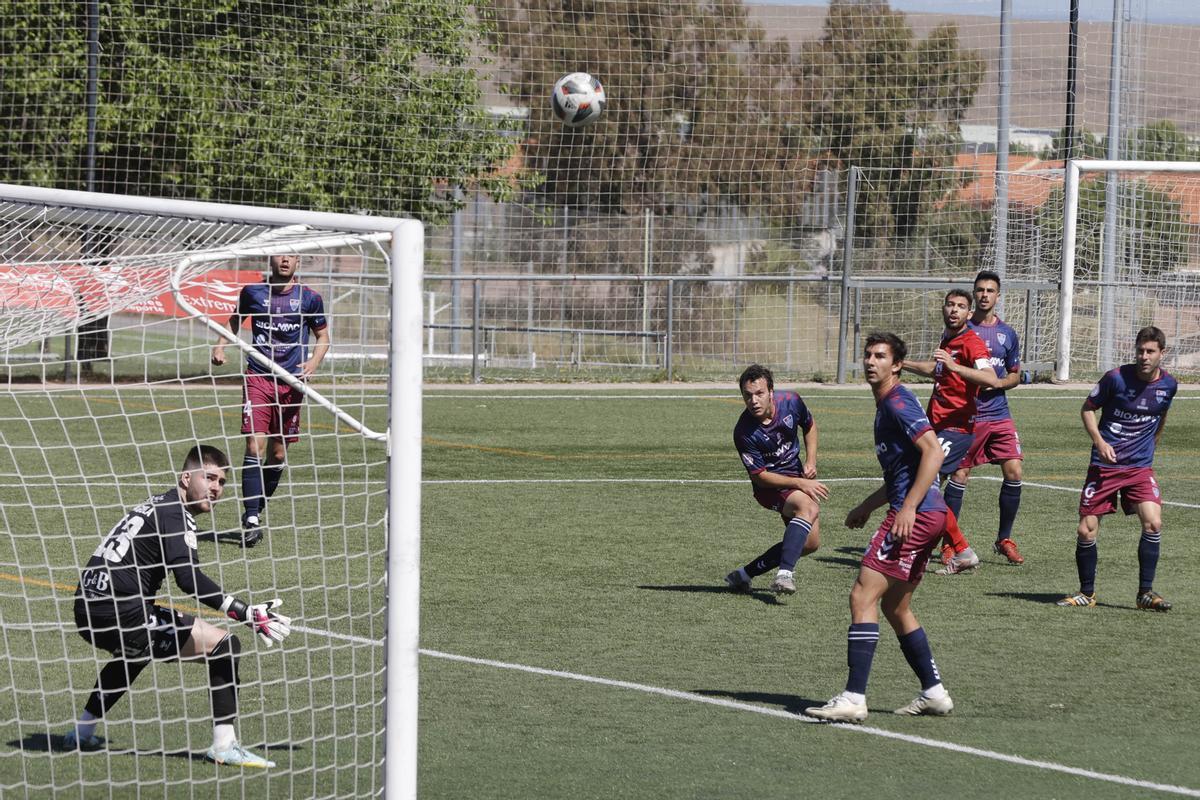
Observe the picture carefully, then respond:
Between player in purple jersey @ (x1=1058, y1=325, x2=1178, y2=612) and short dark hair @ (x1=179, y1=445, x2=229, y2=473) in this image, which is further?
player in purple jersey @ (x1=1058, y1=325, x2=1178, y2=612)

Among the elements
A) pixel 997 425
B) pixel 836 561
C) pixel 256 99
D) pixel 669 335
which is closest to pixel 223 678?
pixel 836 561

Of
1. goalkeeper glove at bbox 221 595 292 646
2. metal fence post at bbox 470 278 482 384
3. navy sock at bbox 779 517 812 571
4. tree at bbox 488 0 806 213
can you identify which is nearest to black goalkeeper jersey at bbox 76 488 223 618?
goalkeeper glove at bbox 221 595 292 646

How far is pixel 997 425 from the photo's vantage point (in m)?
11.3

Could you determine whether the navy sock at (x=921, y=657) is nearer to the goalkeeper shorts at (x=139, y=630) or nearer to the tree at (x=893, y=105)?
the goalkeeper shorts at (x=139, y=630)

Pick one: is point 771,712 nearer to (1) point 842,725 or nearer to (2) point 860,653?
(1) point 842,725

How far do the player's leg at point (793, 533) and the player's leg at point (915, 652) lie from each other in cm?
245

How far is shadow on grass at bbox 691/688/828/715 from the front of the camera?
7.01 metres

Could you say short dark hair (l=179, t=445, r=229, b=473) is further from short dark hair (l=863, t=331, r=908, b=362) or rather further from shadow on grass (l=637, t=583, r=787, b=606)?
shadow on grass (l=637, t=583, r=787, b=606)

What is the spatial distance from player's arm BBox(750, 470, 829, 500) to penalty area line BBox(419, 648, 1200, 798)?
7.31ft

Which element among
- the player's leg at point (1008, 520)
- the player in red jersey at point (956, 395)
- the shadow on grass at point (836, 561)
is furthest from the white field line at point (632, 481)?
the player in red jersey at point (956, 395)

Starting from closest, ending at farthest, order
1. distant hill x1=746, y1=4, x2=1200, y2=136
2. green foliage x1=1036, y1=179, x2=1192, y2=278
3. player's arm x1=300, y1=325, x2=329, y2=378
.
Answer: player's arm x1=300, y1=325, x2=329, y2=378 → distant hill x1=746, y1=4, x2=1200, y2=136 → green foliage x1=1036, y1=179, x2=1192, y2=278

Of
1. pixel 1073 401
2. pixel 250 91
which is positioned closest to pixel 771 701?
pixel 1073 401

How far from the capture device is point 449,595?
944cm

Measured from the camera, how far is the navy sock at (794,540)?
932 centimetres
